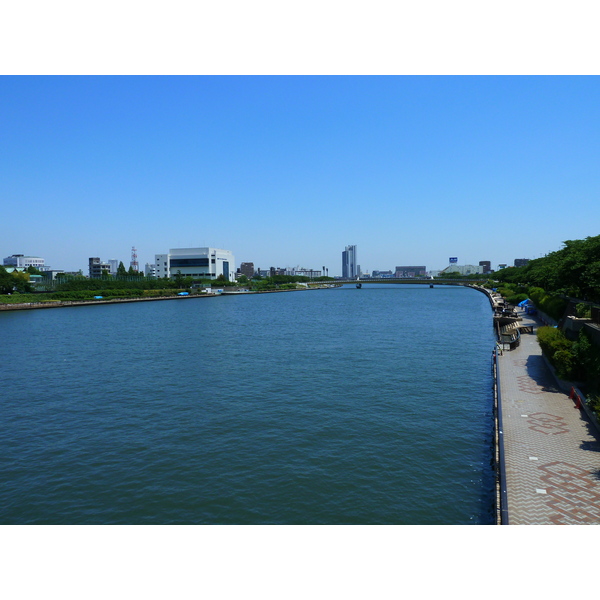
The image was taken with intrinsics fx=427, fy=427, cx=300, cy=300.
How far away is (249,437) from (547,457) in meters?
9.49

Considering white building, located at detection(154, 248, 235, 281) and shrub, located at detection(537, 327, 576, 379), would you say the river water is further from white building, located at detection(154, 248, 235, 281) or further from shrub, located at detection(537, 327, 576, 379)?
white building, located at detection(154, 248, 235, 281)

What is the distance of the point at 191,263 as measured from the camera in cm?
15188

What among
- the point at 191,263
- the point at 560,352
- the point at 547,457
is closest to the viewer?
the point at 547,457

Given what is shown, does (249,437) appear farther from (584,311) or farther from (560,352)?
(584,311)

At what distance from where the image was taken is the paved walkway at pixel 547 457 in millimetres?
9094

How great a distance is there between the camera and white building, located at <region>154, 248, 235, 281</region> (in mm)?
150250

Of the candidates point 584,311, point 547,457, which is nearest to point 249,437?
point 547,457

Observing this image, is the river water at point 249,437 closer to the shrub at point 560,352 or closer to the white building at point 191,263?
the shrub at point 560,352

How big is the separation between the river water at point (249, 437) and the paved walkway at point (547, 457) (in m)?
1.15

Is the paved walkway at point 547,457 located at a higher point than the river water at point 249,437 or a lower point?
higher

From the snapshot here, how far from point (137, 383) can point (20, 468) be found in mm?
10259

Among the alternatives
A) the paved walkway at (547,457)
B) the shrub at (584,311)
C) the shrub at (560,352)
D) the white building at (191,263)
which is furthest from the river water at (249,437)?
the white building at (191,263)

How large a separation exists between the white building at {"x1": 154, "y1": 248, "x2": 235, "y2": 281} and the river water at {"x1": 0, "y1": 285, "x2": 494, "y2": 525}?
119 m

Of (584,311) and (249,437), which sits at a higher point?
(584,311)
